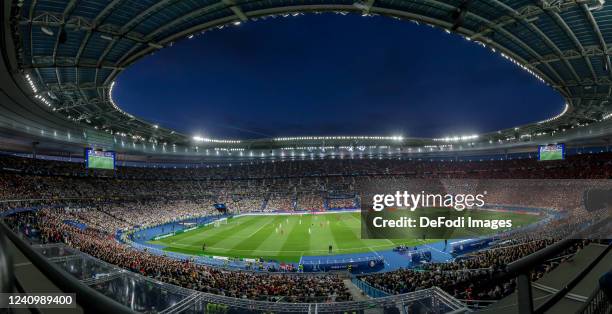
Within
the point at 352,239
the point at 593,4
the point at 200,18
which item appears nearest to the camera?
the point at 593,4

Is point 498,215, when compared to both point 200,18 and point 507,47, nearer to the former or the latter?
point 507,47

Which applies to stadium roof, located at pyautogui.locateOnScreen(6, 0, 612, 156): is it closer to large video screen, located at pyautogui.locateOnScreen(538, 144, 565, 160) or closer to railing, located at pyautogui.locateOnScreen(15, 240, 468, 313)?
railing, located at pyautogui.locateOnScreen(15, 240, 468, 313)

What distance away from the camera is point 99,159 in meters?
36.9

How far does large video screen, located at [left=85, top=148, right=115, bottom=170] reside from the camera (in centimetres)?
3578

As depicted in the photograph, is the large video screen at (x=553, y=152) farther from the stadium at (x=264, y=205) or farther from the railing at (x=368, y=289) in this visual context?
the railing at (x=368, y=289)

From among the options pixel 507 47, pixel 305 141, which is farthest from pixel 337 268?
pixel 305 141

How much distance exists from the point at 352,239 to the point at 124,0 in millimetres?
30482

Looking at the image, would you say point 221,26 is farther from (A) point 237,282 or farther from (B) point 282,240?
(B) point 282,240

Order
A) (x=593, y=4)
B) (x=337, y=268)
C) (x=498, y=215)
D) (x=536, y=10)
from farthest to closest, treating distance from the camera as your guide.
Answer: (x=498, y=215)
(x=337, y=268)
(x=536, y=10)
(x=593, y=4)

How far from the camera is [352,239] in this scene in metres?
36.4

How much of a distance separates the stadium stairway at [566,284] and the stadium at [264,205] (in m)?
0.04

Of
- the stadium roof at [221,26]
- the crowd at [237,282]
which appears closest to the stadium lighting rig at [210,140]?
the stadium roof at [221,26]

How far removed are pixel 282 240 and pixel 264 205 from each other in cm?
3130

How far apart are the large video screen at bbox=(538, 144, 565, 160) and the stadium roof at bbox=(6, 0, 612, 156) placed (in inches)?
844
